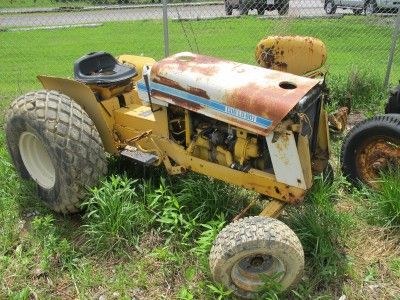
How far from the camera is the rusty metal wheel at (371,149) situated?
354 centimetres

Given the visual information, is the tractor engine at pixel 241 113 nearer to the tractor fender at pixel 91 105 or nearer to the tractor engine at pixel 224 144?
the tractor engine at pixel 224 144

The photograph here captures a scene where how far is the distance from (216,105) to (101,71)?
1450 mm

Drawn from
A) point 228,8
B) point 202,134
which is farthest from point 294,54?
point 228,8

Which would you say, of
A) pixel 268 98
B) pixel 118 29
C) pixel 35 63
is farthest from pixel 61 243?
pixel 118 29

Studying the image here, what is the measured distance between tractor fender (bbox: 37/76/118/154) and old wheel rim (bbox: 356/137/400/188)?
207 centimetres

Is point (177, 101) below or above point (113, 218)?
above

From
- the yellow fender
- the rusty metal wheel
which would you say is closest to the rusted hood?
the rusty metal wheel

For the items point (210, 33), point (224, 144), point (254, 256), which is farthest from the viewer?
point (210, 33)

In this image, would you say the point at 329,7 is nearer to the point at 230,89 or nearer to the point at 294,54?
the point at 294,54

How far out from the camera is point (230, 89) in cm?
299

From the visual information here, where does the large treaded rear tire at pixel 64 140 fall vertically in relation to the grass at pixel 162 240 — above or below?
above

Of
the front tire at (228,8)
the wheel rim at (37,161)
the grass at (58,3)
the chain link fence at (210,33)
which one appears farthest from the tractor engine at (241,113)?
the front tire at (228,8)

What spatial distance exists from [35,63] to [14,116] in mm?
6378

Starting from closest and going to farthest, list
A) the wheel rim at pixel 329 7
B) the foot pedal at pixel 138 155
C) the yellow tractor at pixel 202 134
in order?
the yellow tractor at pixel 202 134 < the foot pedal at pixel 138 155 < the wheel rim at pixel 329 7
